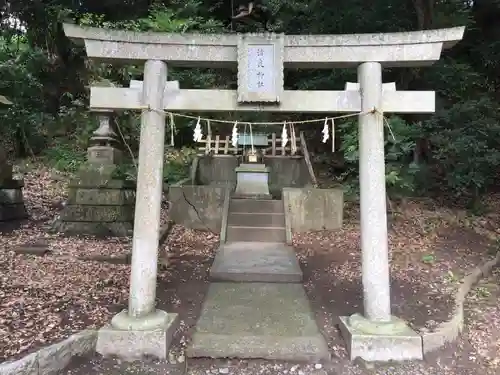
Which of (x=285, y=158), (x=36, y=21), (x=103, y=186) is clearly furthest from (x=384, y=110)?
(x=36, y=21)

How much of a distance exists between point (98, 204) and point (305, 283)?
4349 mm

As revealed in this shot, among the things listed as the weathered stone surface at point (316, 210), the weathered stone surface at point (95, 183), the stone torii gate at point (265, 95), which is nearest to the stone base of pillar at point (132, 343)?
the stone torii gate at point (265, 95)

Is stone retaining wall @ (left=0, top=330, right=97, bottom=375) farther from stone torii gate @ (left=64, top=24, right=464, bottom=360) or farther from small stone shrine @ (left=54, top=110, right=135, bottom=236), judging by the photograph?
small stone shrine @ (left=54, top=110, right=135, bottom=236)

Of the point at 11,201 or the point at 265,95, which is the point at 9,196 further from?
the point at 265,95

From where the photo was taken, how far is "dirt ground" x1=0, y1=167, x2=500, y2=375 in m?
3.90

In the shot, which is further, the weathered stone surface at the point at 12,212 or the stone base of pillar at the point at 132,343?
the weathered stone surface at the point at 12,212

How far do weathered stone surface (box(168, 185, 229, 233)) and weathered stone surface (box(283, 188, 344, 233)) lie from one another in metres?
1.62

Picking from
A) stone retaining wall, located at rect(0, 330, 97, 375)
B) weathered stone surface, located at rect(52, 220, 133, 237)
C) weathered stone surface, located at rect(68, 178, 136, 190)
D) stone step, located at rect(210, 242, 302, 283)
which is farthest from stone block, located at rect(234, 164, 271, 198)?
stone retaining wall, located at rect(0, 330, 97, 375)

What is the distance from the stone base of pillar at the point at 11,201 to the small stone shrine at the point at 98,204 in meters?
1.14

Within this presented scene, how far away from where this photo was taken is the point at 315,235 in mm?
8797

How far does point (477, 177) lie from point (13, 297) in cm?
844

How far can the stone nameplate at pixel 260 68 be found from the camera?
14.2 feet

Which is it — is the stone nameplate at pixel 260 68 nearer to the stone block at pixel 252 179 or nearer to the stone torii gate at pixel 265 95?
the stone torii gate at pixel 265 95

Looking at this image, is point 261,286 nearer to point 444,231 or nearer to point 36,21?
point 444,231
